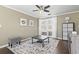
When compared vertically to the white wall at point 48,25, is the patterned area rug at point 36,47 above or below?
below

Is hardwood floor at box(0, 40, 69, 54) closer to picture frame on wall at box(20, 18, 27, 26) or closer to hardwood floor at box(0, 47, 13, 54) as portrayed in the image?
hardwood floor at box(0, 47, 13, 54)

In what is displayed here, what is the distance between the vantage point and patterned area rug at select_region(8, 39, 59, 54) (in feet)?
5.91

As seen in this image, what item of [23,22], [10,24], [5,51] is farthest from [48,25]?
[5,51]

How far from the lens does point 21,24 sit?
6.07 feet

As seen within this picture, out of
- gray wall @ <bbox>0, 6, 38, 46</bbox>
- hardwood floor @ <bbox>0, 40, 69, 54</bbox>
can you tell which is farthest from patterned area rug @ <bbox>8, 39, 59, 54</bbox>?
gray wall @ <bbox>0, 6, 38, 46</bbox>

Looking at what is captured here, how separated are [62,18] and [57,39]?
49 cm

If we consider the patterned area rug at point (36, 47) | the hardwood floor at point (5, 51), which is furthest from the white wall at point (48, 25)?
the hardwood floor at point (5, 51)

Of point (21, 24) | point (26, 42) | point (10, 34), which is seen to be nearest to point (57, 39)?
point (26, 42)

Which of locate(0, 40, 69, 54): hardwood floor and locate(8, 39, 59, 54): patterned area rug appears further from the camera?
locate(8, 39, 59, 54): patterned area rug

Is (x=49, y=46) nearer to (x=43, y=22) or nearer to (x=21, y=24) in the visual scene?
(x=43, y=22)

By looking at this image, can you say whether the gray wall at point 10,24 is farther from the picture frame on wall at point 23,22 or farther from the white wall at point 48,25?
the white wall at point 48,25

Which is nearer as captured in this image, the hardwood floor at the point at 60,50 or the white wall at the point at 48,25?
the hardwood floor at the point at 60,50

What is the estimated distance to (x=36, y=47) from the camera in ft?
6.63

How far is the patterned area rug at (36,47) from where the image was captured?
180cm
